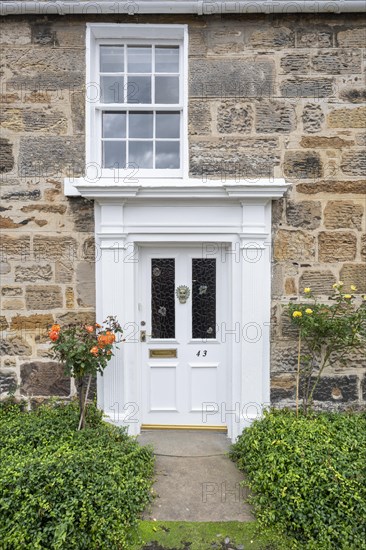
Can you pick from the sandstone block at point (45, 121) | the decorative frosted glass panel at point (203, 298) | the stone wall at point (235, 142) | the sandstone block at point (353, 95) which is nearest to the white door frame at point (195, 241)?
the stone wall at point (235, 142)

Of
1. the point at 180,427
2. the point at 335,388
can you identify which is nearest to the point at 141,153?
the point at 180,427

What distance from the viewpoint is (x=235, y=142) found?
4.22m

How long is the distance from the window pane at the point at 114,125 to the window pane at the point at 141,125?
10 cm

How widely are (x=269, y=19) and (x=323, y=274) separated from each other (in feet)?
10.1

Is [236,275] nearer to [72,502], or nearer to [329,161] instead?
[329,161]

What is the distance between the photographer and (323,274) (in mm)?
4281

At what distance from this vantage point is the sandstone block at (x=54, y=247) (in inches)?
169

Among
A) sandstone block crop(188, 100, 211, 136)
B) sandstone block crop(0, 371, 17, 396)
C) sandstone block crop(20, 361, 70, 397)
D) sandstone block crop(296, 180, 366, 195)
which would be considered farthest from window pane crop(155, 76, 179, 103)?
sandstone block crop(0, 371, 17, 396)

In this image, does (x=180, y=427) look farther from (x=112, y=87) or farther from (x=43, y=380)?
(x=112, y=87)

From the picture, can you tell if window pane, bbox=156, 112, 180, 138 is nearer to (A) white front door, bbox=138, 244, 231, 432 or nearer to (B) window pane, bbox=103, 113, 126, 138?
(B) window pane, bbox=103, 113, 126, 138

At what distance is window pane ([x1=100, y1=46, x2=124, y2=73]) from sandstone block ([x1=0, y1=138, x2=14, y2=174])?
57.5 inches

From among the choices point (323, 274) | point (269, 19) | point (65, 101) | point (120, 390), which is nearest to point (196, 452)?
point (120, 390)

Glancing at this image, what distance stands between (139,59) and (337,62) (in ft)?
7.78

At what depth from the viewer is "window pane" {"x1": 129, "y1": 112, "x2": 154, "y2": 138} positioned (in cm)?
441
